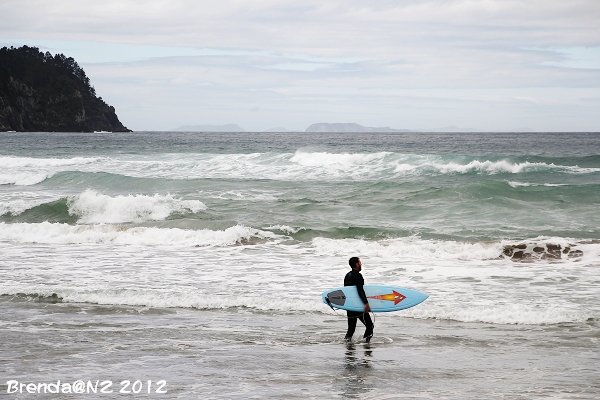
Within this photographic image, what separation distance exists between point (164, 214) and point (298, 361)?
16751 mm

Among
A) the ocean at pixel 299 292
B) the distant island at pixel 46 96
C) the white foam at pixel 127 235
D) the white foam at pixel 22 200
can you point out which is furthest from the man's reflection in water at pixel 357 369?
the distant island at pixel 46 96

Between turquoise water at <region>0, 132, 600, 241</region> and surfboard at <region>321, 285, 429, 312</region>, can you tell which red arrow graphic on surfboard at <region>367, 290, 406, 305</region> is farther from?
turquoise water at <region>0, 132, 600, 241</region>

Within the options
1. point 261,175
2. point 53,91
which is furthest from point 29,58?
point 261,175

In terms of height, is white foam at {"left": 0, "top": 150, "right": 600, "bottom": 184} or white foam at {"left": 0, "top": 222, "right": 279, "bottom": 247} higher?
white foam at {"left": 0, "top": 150, "right": 600, "bottom": 184}

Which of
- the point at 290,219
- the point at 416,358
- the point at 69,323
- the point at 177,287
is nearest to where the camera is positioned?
the point at 416,358

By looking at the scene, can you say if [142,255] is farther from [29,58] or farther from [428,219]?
[29,58]

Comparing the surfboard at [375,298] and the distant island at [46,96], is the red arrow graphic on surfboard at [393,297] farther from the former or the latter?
the distant island at [46,96]

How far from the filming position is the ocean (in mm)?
8578

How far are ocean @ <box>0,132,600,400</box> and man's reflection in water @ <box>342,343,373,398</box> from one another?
0.04 metres

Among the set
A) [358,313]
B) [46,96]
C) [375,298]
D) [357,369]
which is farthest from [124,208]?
[46,96]

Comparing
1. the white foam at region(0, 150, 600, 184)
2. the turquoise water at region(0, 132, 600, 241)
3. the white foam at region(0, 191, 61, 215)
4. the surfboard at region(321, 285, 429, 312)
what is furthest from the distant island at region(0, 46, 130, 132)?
the surfboard at region(321, 285, 429, 312)

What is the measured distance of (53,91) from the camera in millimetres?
162875

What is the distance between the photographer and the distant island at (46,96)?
510 ft

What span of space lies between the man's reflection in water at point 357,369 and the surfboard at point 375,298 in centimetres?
66
